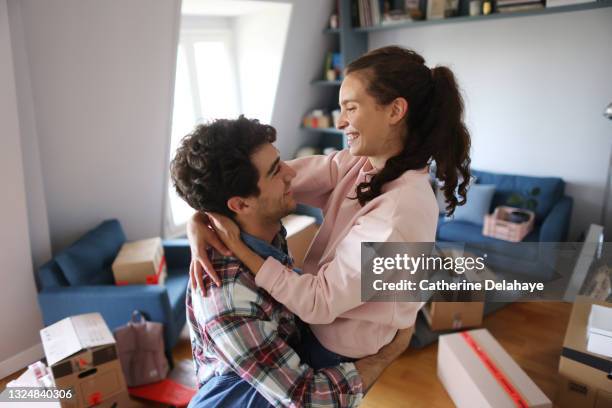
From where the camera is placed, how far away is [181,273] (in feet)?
9.80

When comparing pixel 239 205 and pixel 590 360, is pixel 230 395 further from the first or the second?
pixel 590 360

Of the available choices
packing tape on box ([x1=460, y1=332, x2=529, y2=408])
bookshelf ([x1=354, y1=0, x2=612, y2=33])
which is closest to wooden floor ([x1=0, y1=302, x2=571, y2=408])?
packing tape on box ([x1=460, y1=332, x2=529, y2=408])

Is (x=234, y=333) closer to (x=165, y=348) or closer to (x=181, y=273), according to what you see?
(x=165, y=348)

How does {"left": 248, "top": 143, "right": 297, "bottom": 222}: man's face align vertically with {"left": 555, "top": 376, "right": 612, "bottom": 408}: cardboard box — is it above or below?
above

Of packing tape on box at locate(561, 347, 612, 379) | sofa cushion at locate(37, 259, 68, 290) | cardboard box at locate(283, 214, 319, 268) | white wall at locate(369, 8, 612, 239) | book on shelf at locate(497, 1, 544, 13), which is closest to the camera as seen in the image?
packing tape on box at locate(561, 347, 612, 379)

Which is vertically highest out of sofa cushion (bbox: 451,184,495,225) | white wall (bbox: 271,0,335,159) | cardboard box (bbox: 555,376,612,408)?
white wall (bbox: 271,0,335,159)

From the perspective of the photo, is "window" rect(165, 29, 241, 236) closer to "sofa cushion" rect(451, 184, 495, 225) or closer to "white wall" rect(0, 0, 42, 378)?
"white wall" rect(0, 0, 42, 378)

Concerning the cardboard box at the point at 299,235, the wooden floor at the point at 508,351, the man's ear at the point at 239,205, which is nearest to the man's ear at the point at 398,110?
the man's ear at the point at 239,205

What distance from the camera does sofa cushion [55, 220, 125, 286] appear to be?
8.15 feet

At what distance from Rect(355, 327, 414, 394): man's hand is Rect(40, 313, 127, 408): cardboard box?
140 cm

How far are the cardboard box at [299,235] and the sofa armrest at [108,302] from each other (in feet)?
3.50

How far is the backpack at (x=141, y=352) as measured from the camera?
2348 millimetres

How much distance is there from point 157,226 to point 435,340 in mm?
2153

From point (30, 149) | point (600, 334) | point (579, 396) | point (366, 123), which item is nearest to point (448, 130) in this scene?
point (366, 123)
